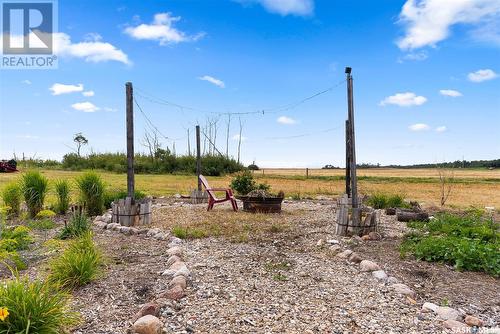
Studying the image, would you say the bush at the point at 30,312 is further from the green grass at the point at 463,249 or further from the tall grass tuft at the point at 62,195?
the tall grass tuft at the point at 62,195

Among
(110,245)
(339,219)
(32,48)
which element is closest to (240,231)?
(339,219)

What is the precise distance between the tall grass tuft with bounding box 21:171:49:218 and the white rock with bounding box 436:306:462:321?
7603 millimetres

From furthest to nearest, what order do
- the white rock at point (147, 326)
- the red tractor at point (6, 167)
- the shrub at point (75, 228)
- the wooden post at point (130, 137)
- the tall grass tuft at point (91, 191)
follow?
1. the red tractor at point (6, 167)
2. the tall grass tuft at point (91, 191)
3. the wooden post at point (130, 137)
4. the shrub at point (75, 228)
5. the white rock at point (147, 326)

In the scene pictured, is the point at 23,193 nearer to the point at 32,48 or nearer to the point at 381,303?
the point at 32,48

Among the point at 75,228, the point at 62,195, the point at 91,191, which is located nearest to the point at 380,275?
the point at 75,228

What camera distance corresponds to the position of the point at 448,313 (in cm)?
333

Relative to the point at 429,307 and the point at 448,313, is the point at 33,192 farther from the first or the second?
the point at 448,313

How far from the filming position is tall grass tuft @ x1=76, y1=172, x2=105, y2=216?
336 inches

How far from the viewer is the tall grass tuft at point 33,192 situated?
8.32m

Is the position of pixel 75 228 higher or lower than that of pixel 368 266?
higher

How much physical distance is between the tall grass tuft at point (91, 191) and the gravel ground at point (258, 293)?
311 centimetres

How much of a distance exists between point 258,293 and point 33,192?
6406 mm

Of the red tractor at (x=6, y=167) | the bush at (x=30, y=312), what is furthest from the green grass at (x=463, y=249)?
the red tractor at (x=6, y=167)

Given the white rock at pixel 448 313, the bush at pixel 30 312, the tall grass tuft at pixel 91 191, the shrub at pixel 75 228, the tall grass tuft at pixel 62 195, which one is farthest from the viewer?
the tall grass tuft at pixel 62 195
